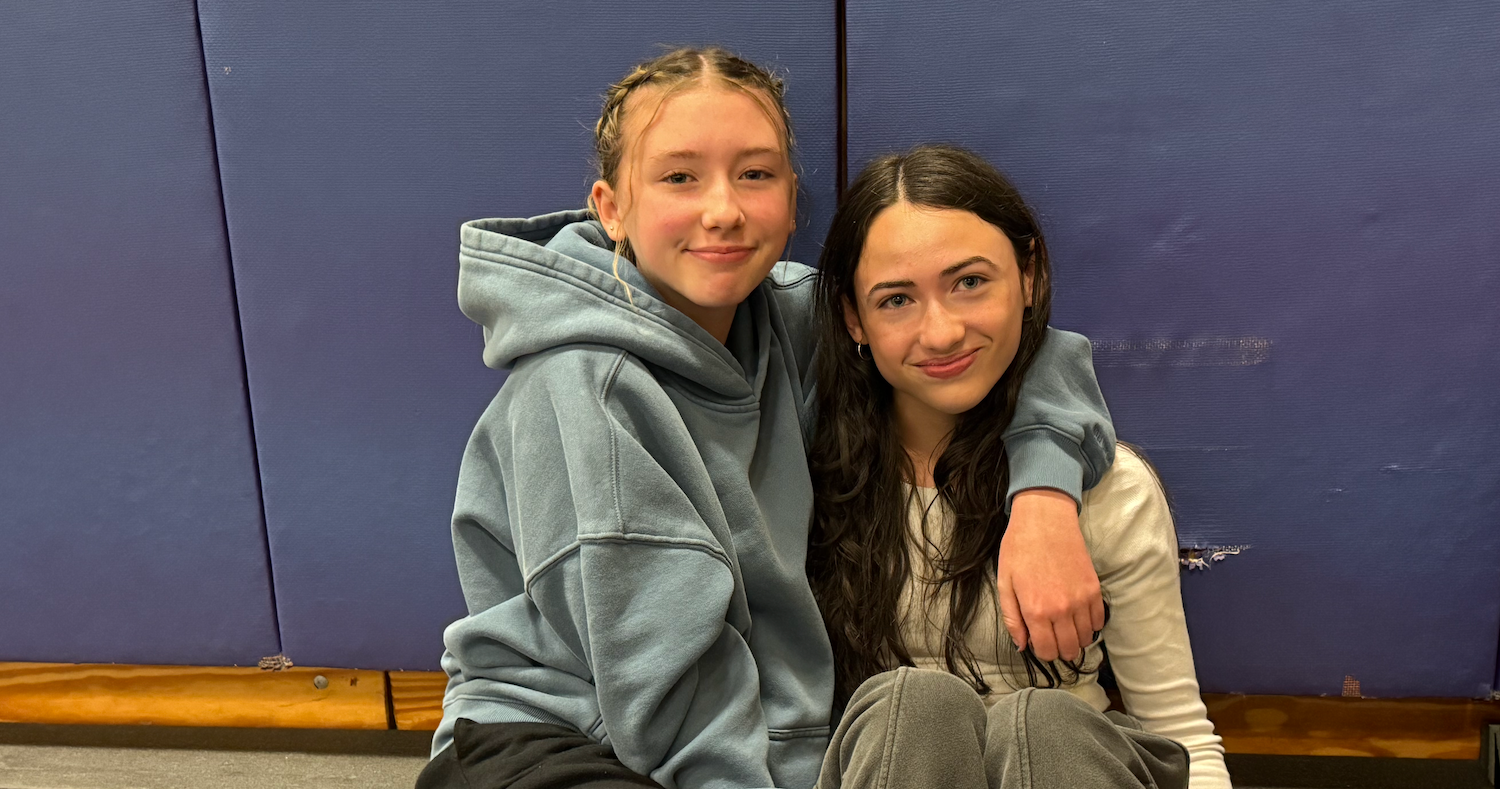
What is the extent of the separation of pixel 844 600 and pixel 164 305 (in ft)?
2.96

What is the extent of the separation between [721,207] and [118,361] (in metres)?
0.86

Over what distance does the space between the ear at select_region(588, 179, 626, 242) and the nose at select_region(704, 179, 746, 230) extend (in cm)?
11

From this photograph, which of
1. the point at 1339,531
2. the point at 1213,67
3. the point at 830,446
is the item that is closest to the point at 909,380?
the point at 830,446

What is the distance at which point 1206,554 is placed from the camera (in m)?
1.28

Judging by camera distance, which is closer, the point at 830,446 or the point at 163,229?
the point at 830,446

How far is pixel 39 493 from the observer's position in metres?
1.41

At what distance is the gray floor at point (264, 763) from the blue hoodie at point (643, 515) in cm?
48

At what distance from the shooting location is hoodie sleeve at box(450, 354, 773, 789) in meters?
0.93

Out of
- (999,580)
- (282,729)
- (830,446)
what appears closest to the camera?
(999,580)

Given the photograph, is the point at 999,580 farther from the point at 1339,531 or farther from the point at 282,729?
the point at 282,729

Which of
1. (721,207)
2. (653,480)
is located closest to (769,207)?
(721,207)

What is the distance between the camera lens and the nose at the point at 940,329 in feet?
3.22

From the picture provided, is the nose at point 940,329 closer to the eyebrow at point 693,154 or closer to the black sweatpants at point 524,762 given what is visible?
the eyebrow at point 693,154

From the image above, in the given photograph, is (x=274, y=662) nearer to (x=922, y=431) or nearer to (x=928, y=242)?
(x=922, y=431)
